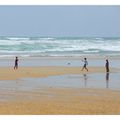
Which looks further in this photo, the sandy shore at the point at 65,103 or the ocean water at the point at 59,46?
the ocean water at the point at 59,46

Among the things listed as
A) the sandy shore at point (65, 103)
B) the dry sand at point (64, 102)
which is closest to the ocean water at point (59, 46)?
the dry sand at point (64, 102)

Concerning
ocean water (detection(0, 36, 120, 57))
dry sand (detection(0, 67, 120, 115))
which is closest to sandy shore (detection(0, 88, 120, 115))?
dry sand (detection(0, 67, 120, 115))

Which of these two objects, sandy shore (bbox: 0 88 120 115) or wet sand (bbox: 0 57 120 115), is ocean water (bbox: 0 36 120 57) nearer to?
wet sand (bbox: 0 57 120 115)

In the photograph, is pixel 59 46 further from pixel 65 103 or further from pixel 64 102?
pixel 65 103

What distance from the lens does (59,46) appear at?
44.8 meters

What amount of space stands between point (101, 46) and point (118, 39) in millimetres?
1865

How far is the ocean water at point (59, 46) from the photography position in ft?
132

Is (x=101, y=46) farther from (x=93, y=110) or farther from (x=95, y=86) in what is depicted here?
(x=93, y=110)

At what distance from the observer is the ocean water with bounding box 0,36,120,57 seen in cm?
4037

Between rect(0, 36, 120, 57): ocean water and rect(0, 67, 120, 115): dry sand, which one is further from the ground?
rect(0, 36, 120, 57): ocean water

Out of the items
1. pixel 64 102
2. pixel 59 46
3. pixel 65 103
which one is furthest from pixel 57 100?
pixel 59 46

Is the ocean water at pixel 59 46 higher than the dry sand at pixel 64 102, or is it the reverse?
the ocean water at pixel 59 46

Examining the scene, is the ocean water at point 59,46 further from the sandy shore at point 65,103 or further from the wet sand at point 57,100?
the sandy shore at point 65,103

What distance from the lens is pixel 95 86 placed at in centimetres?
1459
